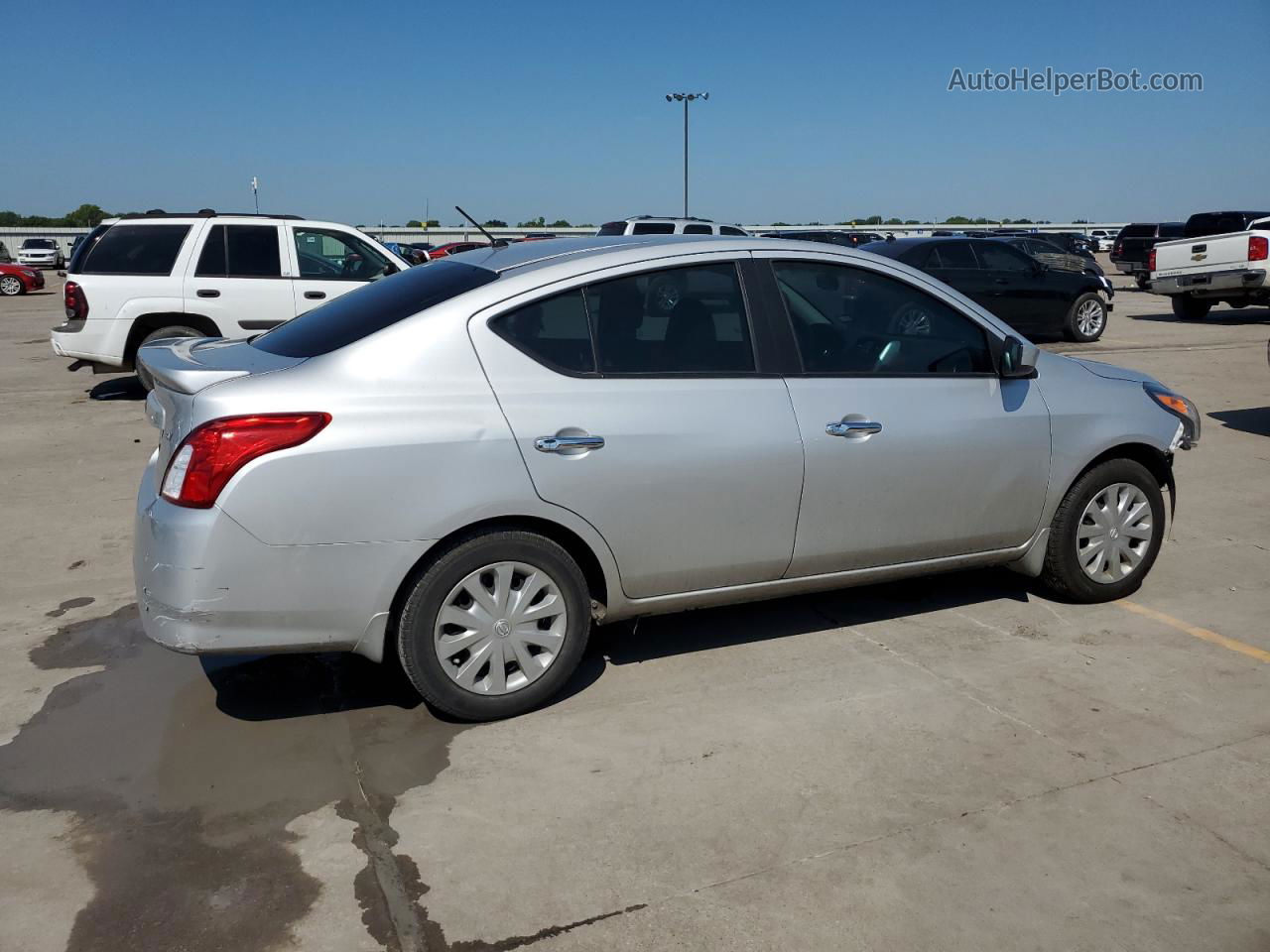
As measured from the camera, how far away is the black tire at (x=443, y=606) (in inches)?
153

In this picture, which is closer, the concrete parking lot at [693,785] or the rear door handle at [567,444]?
the concrete parking lot at [693,785]

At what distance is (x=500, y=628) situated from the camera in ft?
13.2

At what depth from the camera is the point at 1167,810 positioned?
3520mm

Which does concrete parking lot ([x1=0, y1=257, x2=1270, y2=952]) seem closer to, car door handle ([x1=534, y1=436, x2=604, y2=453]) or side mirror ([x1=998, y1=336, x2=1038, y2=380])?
car door handle ([x1=534, y1=436, x2=604, y2=453])

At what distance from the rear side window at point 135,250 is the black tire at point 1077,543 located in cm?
921

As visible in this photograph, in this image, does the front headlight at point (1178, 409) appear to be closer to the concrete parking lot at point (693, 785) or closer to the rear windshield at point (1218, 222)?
the concrete parking lot at point (693, 785)

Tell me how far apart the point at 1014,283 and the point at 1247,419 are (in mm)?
6803

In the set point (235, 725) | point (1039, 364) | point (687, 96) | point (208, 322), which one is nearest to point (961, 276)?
point (208, 322)

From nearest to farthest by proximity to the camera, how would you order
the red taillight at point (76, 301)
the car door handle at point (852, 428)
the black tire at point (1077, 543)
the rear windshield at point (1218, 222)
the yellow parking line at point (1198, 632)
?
the car door handle at point (852, 428) → the yellow parking line at point (1198, 632) → the black tire at point (1077, 543) → the red taillight at point (76, 301) → the rear windshield at point (1218, 222)

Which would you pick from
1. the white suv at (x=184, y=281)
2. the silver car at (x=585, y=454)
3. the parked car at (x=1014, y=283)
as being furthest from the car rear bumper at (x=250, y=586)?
the parked car at (x=1014, y=283)

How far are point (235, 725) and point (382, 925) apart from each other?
1.43 metres

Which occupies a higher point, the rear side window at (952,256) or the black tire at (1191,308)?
the rear side window at (952,256)

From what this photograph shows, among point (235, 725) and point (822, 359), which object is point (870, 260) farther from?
point (235, 725)

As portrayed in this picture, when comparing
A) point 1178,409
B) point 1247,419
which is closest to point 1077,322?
point 1247,419
